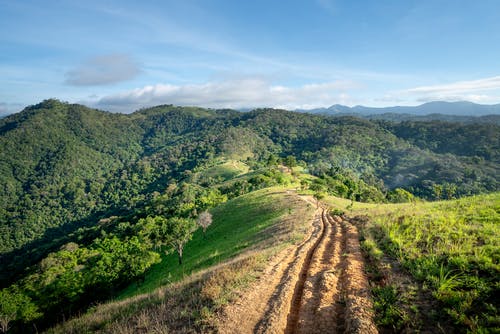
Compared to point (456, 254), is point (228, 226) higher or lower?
lower

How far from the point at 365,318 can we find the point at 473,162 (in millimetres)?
246058

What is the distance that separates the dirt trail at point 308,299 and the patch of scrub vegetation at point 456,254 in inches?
50.9

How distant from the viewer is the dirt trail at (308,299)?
25.9 feet

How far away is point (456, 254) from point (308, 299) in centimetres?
576

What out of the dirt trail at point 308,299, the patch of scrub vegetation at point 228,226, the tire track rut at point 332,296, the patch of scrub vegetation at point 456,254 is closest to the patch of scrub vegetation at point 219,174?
the patch of scrub vegetation at point 228,226

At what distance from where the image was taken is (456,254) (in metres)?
9.78

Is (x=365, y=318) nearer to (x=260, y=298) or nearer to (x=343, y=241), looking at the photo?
(x=260, y=298)

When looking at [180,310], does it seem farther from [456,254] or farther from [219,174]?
[219,174]

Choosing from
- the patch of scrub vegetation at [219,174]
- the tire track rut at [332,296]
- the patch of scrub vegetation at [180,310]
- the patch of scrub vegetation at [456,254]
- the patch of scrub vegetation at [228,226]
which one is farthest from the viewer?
the patch of scrub vegetation at [219,174]

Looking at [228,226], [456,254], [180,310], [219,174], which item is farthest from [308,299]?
[219,174]

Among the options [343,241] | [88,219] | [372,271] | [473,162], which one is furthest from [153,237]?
[473,162]

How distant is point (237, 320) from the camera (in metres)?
8.29

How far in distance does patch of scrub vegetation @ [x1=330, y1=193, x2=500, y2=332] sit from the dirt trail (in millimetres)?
1294

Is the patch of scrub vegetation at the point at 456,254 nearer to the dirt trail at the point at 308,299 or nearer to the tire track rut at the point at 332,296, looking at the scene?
the tire track rut at the point at 332,296
